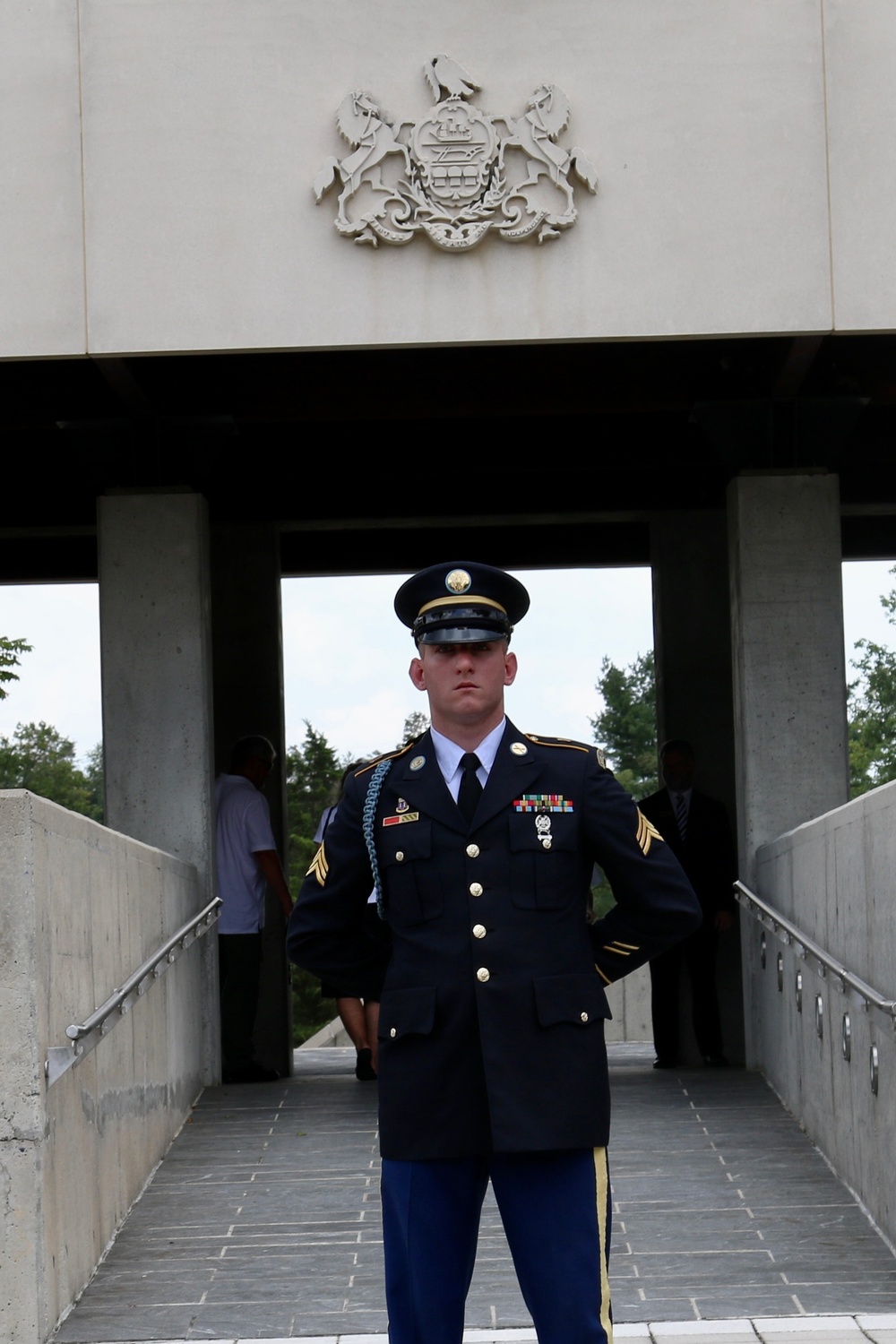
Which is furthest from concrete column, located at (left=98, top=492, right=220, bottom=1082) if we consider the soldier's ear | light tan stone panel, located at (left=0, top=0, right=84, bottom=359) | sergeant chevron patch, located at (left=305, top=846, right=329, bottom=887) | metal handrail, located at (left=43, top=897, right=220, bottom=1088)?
the soldier's ear

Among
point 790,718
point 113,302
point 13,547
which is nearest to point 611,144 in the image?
point 113,302

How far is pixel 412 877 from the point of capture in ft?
10.7

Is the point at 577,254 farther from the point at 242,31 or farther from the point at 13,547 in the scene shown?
the point at 13,547

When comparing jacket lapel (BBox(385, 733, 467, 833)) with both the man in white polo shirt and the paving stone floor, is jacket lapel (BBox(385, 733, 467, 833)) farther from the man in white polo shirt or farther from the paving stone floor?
the man in white polo shirt

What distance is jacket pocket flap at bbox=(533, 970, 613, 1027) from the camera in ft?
10.4

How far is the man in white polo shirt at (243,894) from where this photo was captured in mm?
9281

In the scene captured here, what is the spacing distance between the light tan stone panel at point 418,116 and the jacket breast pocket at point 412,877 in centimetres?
523

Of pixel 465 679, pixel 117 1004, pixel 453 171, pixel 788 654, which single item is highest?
pixel 453 171

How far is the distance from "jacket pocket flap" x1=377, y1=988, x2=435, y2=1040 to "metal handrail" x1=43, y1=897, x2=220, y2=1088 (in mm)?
1564

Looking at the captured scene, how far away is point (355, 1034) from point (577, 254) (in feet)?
12.6

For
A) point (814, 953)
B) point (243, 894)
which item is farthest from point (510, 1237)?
point (243, 894)

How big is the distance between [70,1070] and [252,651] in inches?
353

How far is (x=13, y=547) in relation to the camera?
50.4ft

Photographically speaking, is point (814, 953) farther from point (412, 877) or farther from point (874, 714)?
point (874, 714)
